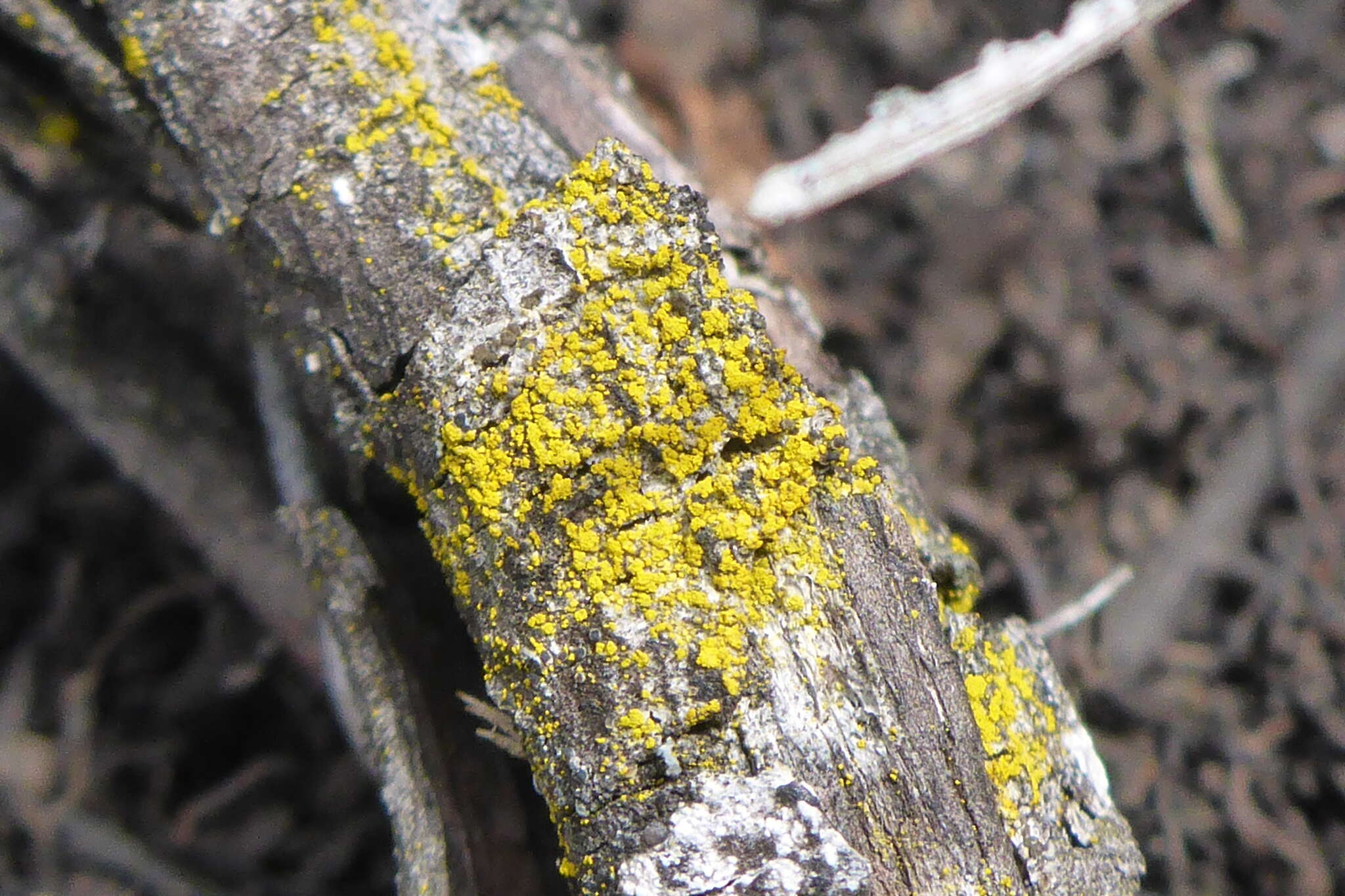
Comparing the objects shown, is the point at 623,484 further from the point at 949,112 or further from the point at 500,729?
the point at 949,112

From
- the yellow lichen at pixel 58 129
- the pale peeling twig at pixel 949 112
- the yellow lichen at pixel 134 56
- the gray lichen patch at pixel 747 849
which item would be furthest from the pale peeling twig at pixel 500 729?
the pale peeling twig at pixel 949 112

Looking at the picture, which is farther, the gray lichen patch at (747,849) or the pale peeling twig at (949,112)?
the pale peeling twig at (949,112)

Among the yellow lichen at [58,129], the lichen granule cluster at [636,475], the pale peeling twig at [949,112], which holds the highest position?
the yellow lichen at [58,129]

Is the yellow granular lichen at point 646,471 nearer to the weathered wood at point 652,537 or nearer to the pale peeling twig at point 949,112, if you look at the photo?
the weathered wood at point 652,537

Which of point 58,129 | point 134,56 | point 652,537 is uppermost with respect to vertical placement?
point 58,129

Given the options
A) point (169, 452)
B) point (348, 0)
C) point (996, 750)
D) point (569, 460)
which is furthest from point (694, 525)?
point (169, 452)

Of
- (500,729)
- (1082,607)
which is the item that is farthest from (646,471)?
(1082,607)
